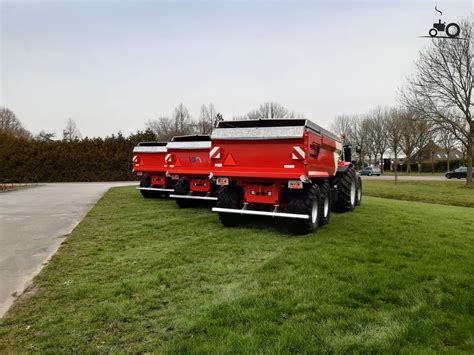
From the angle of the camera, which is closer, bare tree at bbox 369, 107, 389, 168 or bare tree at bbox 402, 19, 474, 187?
bare tree at bbox 402, 19, 474, 187

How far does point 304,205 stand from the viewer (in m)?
7.73

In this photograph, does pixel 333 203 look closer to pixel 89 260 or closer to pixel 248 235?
pixel 248 235

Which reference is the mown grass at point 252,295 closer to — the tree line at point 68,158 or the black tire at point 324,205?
the black tire at point 324,205

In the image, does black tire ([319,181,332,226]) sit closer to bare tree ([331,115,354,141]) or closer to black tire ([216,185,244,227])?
black tire ([216,185,244,227])

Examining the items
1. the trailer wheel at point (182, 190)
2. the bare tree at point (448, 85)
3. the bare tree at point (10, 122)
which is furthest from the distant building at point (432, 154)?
the bare tree at point (10, 122)

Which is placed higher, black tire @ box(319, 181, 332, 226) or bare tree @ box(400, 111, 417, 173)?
bare tree @ box(400, 111, 417, 173)

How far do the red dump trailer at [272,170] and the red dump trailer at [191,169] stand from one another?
2.79 m

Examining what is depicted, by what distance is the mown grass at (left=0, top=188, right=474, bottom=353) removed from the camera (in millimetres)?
3371

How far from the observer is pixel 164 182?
1447 centimetres

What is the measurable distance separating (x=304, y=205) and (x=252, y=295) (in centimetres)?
365

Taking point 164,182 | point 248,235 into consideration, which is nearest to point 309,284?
point 248,235

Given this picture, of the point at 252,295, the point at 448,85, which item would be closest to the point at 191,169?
the point at 252,295

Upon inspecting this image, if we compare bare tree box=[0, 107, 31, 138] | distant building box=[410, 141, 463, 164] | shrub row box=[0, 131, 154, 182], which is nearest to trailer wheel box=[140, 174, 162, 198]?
shrub row box=[0, 131, 154, 182]

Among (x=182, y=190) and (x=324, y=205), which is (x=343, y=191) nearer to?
(x=324, y=205)
